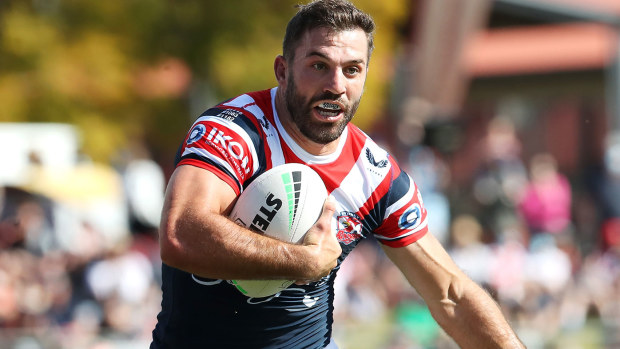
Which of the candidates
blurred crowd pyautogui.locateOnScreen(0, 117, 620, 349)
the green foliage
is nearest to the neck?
blurred crowd pyautogui.locateOnScreen(0, 117, 620, 349)

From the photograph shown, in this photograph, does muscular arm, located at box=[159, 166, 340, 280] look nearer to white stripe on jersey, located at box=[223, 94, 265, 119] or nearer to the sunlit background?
white stripe on jersey, located at box=[223, 94, 265, 119]

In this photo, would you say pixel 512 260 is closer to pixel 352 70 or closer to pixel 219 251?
pixel 352 70

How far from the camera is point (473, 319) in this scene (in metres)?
4.90

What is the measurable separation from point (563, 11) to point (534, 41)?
10134 mm

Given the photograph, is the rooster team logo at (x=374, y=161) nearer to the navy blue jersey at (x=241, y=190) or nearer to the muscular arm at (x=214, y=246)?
the navy blue jersey at (x=241, y=190)

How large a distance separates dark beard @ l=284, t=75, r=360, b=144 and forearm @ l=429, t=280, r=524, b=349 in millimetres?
1096

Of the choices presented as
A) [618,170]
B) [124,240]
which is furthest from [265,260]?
[618,170]

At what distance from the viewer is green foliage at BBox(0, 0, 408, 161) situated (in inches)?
664

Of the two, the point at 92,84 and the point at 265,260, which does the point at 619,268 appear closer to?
the point at 92,84

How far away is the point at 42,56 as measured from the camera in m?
16.8

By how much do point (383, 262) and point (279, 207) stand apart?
377 inches

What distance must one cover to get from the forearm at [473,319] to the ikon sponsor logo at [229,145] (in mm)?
1370

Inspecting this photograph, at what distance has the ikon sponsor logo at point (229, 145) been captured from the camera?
419 cm

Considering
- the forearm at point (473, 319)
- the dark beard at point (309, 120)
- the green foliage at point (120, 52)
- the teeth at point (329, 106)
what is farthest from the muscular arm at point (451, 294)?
the green foliage at point (120, 52)
